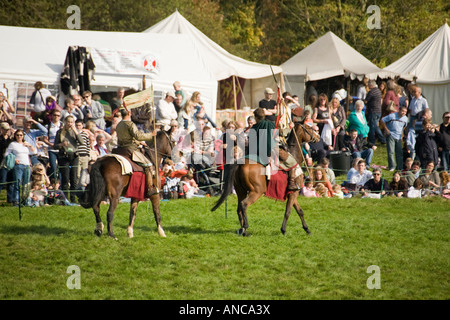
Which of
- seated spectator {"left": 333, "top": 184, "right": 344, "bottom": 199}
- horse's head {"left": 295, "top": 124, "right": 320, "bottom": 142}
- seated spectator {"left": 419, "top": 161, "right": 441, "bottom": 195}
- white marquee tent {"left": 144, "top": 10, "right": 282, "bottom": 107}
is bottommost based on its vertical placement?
seated spectator {"left": 333, "top": 184, "right": 344, "bottom": 199}

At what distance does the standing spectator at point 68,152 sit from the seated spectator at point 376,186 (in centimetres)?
710

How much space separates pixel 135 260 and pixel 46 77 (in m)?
8.88

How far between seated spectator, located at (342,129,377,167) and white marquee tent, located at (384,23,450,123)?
701 cm

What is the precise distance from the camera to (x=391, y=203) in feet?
59.4

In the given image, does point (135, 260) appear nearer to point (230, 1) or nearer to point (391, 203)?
point (391, 203)

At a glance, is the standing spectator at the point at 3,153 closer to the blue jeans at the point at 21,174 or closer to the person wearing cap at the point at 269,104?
the blue jeans at the point at 21,174

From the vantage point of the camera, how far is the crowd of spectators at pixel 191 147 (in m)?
17.1

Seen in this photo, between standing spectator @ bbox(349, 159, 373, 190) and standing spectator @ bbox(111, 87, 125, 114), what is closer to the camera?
standing spectator @ bbox(349, 159, 373, 190)

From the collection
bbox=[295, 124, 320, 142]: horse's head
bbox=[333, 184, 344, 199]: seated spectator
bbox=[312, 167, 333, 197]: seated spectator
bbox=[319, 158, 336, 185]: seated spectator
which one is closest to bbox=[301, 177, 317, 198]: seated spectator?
bbox=[312, 167, 333, 197]: seated spectator

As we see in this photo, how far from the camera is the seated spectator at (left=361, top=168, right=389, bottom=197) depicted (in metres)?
18.8

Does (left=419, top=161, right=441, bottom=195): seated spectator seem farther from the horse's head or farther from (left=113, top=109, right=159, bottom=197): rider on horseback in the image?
(left=113, top=109, right=159, bottom=197): rider on horseback

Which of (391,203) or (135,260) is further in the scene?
(391,203)

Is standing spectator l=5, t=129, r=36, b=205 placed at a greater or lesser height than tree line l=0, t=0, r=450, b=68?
lesser
